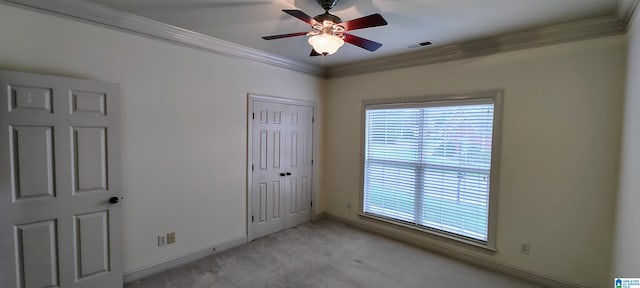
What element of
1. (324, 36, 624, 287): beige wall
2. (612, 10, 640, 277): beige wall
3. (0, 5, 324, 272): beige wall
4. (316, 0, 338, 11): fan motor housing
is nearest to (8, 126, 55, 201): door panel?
(0, 5, 324, 272): beige wall

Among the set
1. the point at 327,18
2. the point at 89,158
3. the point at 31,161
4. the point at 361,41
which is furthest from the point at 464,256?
the point at 31,161

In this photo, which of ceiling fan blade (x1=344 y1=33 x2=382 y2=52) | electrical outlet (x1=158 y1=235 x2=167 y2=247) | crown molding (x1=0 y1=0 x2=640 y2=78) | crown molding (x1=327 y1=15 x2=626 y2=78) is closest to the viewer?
ceiling fan blade (x1=344 y1=33 x2=382 y2=52)

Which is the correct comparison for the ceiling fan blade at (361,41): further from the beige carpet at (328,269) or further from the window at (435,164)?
the beige carpet at (328,269)

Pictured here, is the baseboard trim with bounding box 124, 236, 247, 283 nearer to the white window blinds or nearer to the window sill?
the window sill

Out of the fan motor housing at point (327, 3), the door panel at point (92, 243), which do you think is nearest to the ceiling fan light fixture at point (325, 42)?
the fan motor housing at point (327, 3)

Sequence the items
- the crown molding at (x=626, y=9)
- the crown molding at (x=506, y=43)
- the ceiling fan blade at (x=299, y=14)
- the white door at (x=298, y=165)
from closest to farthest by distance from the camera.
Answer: the ceiling fan blade at (x=299, y=14)
the crown molding at (x=626, y=9)
the crown molding at (x=506, y=43)
the white door at (x=298, y=165)

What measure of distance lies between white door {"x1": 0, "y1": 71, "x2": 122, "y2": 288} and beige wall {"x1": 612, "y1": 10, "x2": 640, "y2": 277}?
13.2ft

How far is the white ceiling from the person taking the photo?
2.33 meters

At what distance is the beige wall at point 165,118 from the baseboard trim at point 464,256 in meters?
1.85

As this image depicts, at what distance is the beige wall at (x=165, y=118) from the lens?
2348 mm

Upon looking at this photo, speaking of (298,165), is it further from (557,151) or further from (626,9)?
(626,9)

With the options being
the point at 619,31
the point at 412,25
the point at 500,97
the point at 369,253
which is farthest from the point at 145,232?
the point at 619,31

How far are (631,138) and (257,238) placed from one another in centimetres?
392

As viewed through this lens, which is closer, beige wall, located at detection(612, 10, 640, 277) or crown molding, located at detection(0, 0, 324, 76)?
beige wall, located at detection(612, 10, 640, 277)
